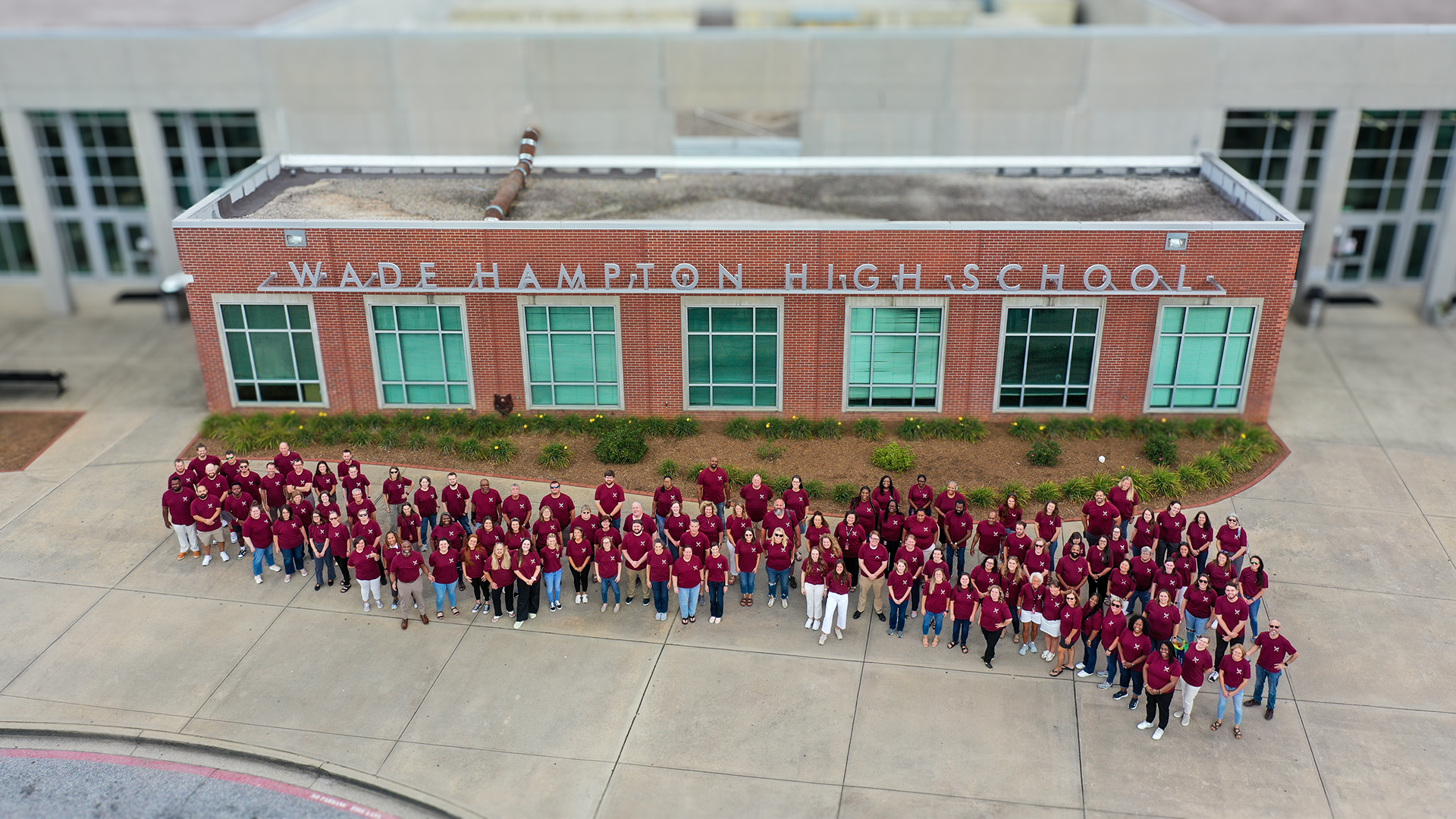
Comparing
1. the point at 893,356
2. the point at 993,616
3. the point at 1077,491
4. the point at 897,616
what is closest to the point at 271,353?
the point at 893,356

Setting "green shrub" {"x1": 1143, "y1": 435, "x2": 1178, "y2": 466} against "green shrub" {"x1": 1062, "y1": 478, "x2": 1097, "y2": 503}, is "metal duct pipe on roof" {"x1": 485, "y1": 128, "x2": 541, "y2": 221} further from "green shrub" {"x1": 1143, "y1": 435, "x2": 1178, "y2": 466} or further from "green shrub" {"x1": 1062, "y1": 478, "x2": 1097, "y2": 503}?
"green shrub" {"x1": 1143, "y1": 435, "x2": 1178, "y2": 466}

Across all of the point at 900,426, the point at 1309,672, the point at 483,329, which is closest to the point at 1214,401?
the point at 900,426

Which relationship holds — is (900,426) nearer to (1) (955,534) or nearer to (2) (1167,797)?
(1) (955,534)

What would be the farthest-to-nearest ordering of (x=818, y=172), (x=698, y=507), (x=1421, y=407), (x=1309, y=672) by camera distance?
(x=818, y=172) < (x=1421, y=407) < (x=698, y=507) < (x=1309, y=672)

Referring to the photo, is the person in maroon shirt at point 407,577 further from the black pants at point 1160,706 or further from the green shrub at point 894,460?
the black pants at point 1160,706

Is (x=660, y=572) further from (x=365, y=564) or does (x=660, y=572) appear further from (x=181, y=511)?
(x=181, y=511)

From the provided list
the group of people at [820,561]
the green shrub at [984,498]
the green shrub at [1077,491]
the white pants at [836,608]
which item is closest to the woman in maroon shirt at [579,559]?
the group of people at [820,561]

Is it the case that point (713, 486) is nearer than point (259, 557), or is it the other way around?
point (259, 557)
